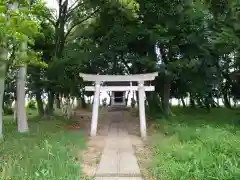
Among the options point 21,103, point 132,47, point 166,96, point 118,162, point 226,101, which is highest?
point 132,47

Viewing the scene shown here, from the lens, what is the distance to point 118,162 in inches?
293

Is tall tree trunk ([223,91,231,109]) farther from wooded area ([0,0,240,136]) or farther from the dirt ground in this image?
the dirt ground

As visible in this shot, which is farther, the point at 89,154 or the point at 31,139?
the point at 31,139

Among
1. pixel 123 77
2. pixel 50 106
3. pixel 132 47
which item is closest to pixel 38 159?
pixel 123 77

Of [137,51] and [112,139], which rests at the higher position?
[137,51]

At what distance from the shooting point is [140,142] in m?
10.7

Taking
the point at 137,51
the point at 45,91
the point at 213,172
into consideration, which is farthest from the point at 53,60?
the point at 213,172

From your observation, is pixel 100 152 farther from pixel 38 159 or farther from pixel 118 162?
pixel 38 159

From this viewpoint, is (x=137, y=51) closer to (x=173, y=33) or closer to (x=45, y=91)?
(x=173, y=33)

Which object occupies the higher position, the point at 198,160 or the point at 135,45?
the point at 135,45

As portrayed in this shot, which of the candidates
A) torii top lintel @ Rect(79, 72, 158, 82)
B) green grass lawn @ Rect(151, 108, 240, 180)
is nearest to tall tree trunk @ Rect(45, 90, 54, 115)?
torii top lintel @ Rect(79, 72, 158, 82)

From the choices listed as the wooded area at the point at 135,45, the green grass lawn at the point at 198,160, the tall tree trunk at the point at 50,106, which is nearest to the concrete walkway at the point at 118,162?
the green grass lawn at the point at 198,160


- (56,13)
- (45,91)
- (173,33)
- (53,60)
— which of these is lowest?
(45,91)

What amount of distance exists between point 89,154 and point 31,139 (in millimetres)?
1902
